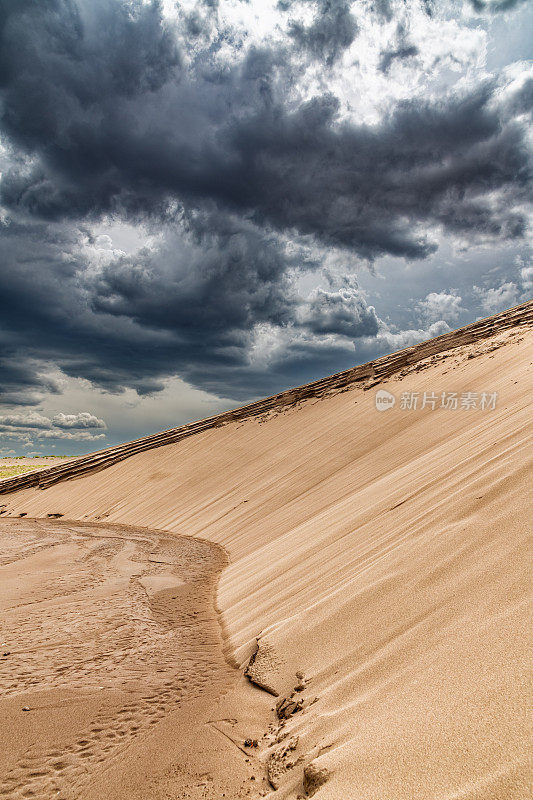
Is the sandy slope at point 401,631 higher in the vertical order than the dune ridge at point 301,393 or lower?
lower

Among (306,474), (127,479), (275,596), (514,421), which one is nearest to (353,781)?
(275,596)

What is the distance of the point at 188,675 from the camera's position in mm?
2998

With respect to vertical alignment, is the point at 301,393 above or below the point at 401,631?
above

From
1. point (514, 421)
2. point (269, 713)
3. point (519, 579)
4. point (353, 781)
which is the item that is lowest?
point (269, 713)

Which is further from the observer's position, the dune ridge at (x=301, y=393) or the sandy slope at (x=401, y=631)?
the dune ridge at (x=301, y=393)

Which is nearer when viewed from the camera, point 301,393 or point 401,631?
point 401,631

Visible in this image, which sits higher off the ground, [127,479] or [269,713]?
[127,479]

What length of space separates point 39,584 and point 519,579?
4990 mm

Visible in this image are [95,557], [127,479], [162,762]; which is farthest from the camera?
[127,479]

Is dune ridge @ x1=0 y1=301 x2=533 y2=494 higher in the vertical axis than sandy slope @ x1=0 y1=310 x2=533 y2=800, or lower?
higher

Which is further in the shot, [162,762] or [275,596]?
[275,596]

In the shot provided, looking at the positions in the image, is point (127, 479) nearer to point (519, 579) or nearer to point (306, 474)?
point (306, 474)

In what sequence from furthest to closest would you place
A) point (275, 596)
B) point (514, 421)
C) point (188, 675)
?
1. point (514, 421)
2. point (275, 596)
3. point (188, 675)

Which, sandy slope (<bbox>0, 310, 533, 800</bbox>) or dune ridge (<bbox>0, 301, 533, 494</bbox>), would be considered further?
dune ridge (<bbox>0, 301, 533, 494</bbox>)
